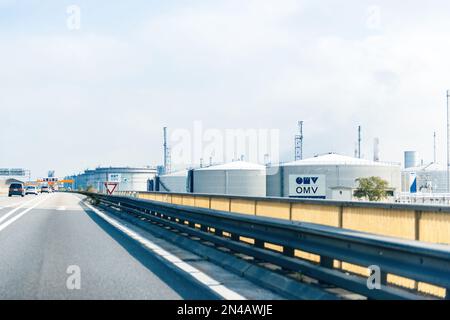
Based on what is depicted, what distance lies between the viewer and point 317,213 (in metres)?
10.6

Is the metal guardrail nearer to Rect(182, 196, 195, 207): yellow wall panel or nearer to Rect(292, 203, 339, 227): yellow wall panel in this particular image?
Rect(292, 203, 339, 227): yellow wall panel

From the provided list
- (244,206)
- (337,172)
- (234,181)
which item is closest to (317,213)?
(244,206)

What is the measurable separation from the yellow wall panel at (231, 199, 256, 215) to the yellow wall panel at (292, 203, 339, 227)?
2.85 metres

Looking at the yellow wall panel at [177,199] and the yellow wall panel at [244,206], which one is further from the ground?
the yellow wall panel at [244,206]

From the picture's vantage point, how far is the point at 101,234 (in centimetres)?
1666

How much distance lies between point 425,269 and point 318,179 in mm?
14315

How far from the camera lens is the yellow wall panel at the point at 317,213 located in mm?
10017

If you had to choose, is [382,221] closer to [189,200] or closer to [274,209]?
[274,209]

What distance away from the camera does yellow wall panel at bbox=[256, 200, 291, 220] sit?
484 inches

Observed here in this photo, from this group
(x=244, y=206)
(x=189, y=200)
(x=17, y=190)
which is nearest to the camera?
(x=244, y=206)

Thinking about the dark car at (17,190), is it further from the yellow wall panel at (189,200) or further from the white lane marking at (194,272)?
the white lane marking at (194,272)

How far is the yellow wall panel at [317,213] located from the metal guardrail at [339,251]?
1417 mm

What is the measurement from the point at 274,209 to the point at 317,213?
8.16 feet

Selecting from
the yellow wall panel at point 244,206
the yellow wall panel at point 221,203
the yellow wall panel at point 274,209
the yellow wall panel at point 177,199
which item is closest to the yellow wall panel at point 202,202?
the yellow wall panel at point 221,203
